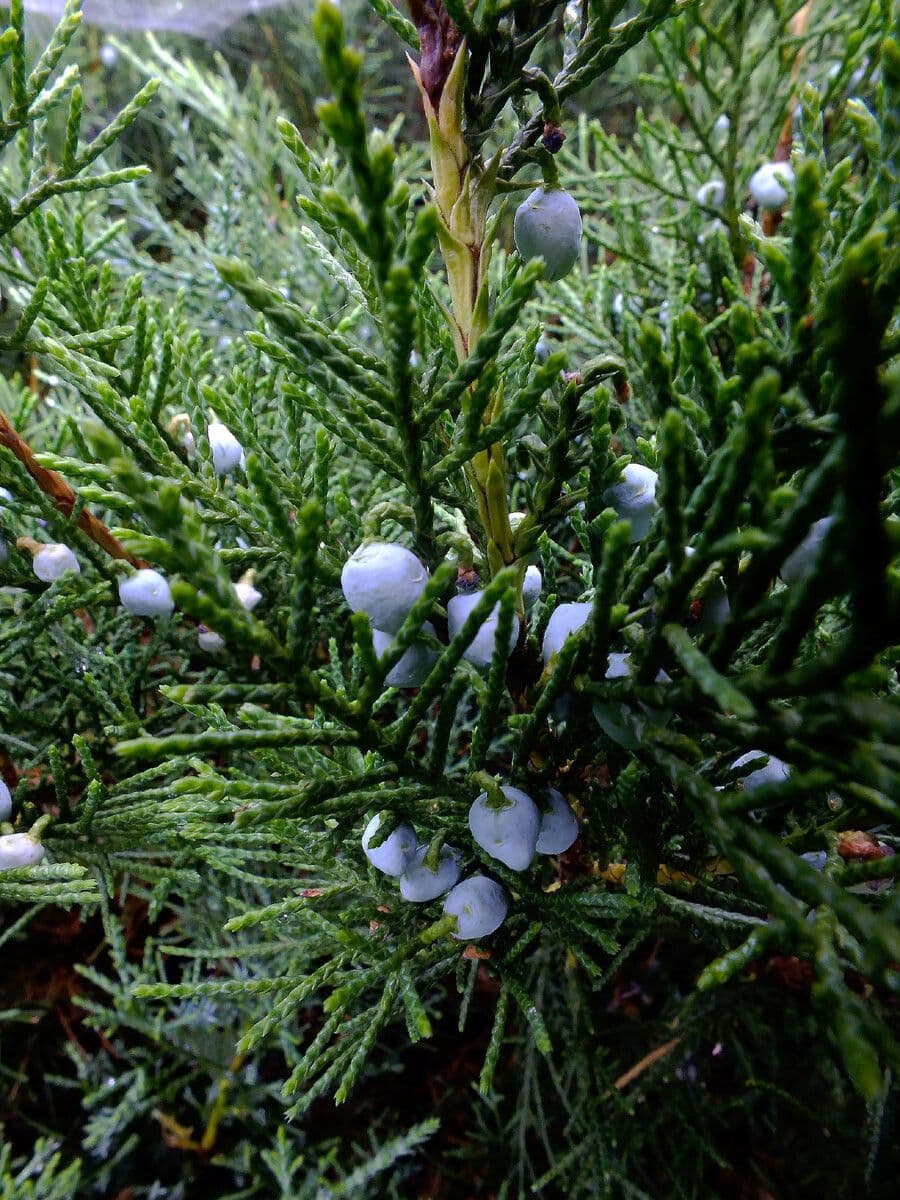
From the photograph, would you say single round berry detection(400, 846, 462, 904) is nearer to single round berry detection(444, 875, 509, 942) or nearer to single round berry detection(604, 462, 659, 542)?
single round berry detection(444, 875, 509, 942)

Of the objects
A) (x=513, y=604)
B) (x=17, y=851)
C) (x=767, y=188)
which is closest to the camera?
(x=513, y=604)

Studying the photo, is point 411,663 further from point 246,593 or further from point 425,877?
point 246,593

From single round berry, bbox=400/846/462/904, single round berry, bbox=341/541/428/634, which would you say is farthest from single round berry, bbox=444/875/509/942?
single round berry, bbox=341/541/428/634

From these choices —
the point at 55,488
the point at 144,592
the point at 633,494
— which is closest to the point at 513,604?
the point at 633,494

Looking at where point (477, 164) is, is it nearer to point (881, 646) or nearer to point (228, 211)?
point (881, 646)

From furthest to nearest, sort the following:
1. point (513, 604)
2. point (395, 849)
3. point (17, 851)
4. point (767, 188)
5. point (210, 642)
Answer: point (767, 188) → point (210, 642) → point (17, 851) → point (395, 849) → point (513, 604)

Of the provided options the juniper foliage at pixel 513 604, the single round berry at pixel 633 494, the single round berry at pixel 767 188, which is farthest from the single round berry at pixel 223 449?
the single round berry at pixel 767 188
